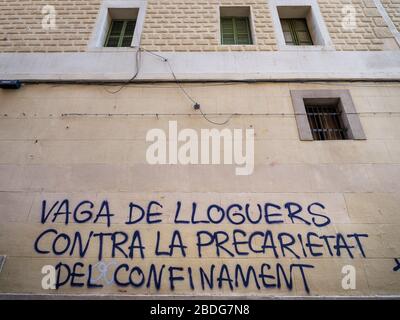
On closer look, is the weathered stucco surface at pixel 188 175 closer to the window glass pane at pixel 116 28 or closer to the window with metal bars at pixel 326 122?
the window with metal bars at pixel 326 122

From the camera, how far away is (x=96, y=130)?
5.34m

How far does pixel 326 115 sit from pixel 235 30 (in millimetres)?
3482

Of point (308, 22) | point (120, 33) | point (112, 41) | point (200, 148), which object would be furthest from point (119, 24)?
point (308, 22)

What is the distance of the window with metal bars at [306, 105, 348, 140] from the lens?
17.9 ft

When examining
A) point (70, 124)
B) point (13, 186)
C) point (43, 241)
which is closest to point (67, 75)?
point (70, 124)

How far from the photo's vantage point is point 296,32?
7.02 m

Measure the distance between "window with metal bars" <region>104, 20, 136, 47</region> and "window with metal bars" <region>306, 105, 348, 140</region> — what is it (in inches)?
202

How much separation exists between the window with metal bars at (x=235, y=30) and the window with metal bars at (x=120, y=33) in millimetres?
2609

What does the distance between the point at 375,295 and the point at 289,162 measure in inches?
100

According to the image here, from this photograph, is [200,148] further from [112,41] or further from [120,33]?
[120,33]

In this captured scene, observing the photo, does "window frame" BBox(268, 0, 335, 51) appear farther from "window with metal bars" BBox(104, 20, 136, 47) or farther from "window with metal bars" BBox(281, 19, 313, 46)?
"window with metal bars" BBox(104, 20, 136, 47)

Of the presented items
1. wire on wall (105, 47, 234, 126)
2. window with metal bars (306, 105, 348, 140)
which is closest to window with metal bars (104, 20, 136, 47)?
wire on wall (105, 47, 234, 126)

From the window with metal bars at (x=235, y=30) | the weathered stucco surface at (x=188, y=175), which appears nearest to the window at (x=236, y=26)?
the window with metal bars at (x=235, y=30)

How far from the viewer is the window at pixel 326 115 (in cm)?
531
